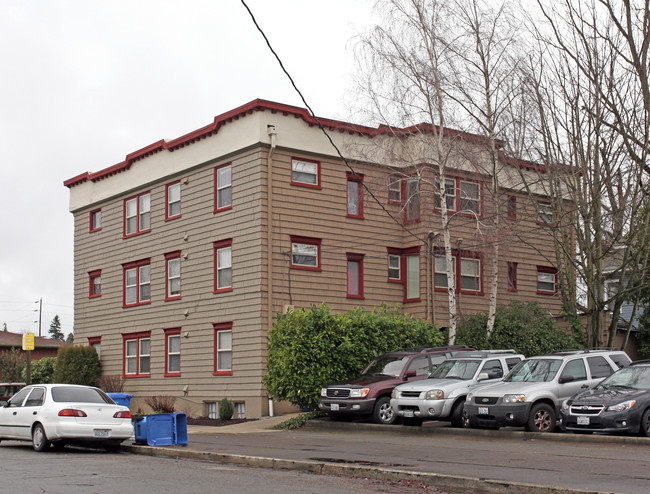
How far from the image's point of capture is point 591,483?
11188 mm

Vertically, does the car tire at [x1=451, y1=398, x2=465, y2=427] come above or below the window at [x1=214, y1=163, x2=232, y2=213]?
below

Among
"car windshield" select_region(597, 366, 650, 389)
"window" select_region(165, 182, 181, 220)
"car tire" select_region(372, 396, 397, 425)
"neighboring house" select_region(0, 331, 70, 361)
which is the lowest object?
"car tire" select_region(372, 396, 397, 425)

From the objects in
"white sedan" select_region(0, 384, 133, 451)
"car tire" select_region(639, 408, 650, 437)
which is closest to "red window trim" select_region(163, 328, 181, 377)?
"white sedan" select_region(0, 384, 133, 451)

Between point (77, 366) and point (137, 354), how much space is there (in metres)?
3.06

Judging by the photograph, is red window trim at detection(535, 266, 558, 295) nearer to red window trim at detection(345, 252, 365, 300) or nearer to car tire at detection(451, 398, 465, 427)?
red window trim at detection(345, 252, 365, 300)

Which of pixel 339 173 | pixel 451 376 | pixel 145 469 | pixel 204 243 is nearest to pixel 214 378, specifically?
pixel 204 243

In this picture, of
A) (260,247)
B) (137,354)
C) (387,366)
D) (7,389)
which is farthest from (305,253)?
(7,389)

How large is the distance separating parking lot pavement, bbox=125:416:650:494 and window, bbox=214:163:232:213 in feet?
32.3

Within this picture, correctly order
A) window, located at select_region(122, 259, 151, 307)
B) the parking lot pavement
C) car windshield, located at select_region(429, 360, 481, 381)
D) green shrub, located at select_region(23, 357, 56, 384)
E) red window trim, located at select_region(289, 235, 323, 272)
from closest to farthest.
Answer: the parking lot pavement < car windshield, located at select_region(429, 360, 481, 381) < red window trim, located at select_region(289, 235, 323, 272) < window, located at select_region(122, 259, 151, 307) < green shrub, located at select_region(23, 357, 56, 384)

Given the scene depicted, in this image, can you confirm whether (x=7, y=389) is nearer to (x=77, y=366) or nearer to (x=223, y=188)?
(x=77, y=366)

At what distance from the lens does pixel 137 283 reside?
112 ft

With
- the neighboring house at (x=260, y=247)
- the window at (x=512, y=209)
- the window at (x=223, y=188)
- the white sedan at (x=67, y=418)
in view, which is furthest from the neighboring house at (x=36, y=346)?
the white sedan at (x=67, y=418)

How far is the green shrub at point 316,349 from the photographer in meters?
23.8

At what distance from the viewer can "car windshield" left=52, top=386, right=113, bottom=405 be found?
1753cm
